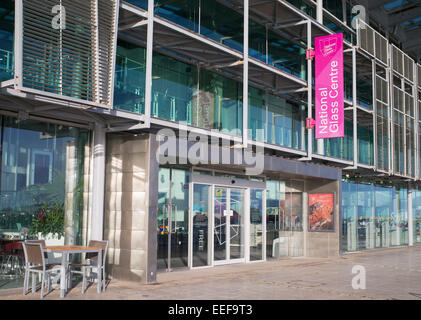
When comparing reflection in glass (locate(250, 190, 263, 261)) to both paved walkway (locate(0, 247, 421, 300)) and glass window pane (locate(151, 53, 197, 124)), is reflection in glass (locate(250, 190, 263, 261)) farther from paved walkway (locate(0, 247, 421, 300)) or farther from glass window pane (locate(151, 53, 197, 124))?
glass window pane (locate(151, 53, 197, 124))

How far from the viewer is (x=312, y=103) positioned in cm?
1830

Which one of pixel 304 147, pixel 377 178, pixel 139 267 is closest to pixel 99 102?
pixel 139 267

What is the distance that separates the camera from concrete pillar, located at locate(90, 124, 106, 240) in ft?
37.7

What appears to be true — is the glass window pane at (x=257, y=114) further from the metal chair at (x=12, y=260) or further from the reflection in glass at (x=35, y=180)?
the metal chair at (x=12, y=260)

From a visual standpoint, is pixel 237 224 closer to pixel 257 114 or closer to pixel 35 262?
pixel 257 114

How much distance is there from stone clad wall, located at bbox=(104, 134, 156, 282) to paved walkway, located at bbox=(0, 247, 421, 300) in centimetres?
46

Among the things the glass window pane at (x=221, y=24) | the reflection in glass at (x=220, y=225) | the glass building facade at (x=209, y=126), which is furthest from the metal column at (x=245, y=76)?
the reflection in glass at (x=220, y=225)

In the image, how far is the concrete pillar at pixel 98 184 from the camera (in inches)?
453

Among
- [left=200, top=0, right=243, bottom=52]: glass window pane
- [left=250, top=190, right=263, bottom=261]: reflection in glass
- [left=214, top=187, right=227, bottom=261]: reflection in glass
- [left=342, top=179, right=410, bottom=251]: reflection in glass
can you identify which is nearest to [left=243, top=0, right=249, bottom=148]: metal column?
[left=200, top=0, right=243, bottom=52]: glass window pane

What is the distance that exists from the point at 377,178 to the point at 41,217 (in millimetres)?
18032

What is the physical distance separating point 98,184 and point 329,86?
358 inches

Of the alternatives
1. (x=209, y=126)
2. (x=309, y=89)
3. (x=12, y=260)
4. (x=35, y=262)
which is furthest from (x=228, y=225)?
(x=35, y=262)

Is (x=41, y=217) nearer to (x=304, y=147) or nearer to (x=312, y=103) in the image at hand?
(x=304, y=147)

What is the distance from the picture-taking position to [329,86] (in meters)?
17.0
